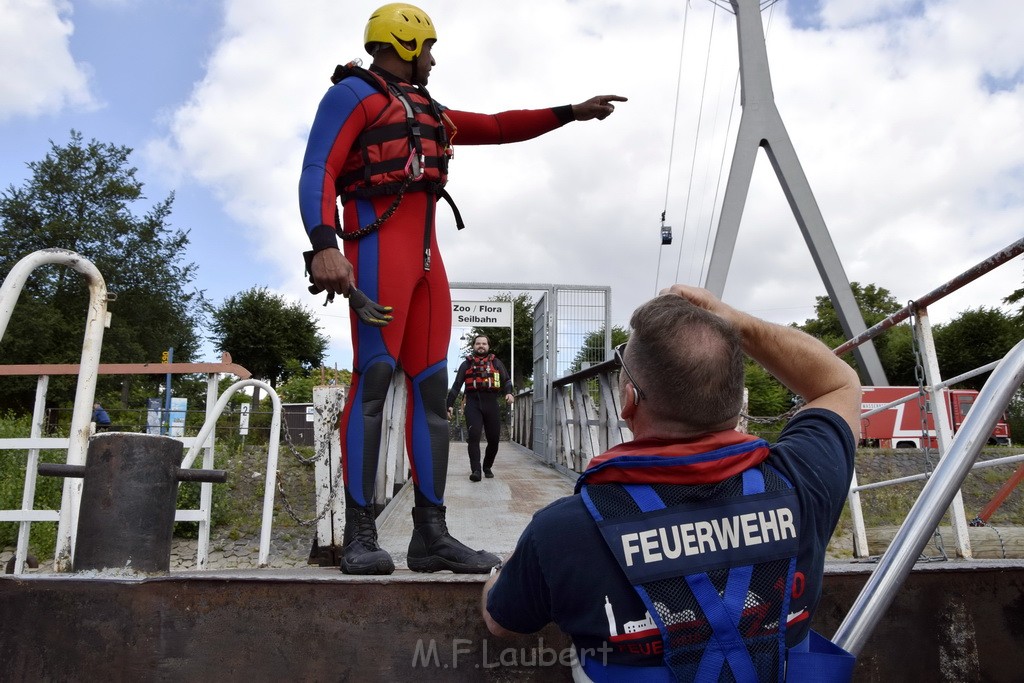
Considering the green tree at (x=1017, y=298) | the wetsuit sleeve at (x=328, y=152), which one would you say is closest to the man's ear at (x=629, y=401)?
the wetsuit sleeve at (x=328, y=152)

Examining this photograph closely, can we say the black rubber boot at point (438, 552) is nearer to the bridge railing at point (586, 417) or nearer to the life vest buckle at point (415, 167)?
the life vest buckle at point (415, 167)

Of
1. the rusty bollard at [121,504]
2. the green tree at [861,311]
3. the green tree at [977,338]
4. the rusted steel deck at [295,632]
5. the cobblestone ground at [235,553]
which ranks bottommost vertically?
the cobblestone ground at [235,553]

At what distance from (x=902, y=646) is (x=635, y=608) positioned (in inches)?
46.2

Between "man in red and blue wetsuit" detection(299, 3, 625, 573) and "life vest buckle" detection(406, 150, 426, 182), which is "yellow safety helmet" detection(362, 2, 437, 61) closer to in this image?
"man in red and blue wetsuit" detection(299, 3, 625, 573)

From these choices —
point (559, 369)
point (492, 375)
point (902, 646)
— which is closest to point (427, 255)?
point (902, 646)

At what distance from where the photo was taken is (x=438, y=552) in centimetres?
227

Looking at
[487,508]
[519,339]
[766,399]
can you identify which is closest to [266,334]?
[519,339]

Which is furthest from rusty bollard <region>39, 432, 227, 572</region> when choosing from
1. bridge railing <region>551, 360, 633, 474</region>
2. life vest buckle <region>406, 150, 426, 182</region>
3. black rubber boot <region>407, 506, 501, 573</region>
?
bridge railing <region>551, 360, 633, 474</region>

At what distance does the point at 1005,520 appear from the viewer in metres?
9.97

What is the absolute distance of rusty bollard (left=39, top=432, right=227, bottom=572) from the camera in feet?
5.62

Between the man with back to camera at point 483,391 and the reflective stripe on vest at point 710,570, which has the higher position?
the man with back to camera at point 483,391

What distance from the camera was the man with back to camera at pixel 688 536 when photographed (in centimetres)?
102

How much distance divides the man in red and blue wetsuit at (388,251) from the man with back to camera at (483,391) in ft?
19.4

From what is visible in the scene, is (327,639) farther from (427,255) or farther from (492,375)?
(492,375)
